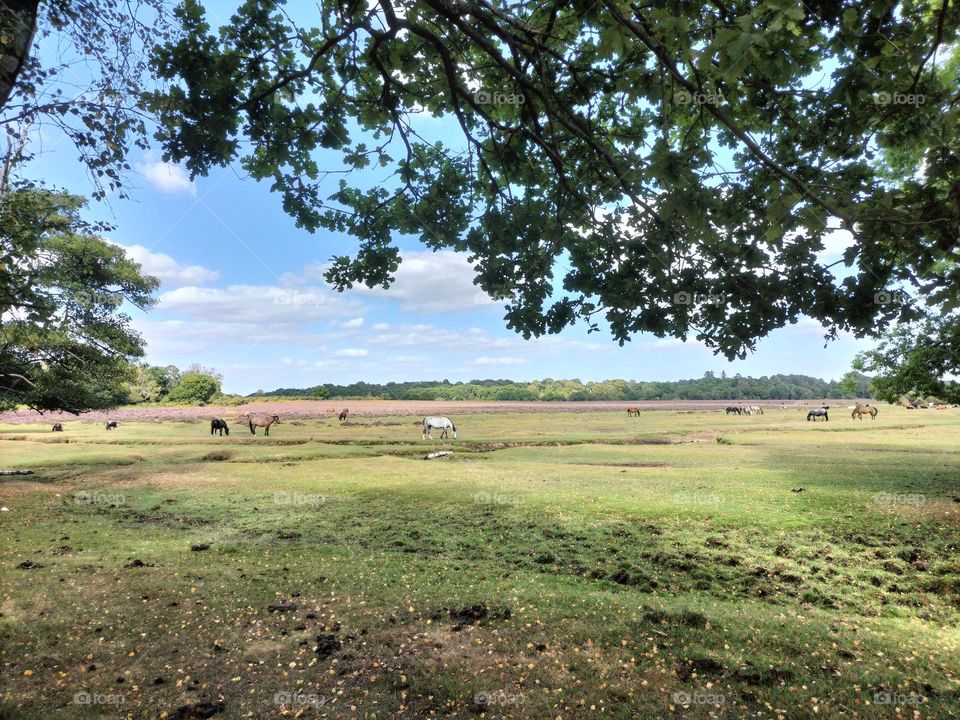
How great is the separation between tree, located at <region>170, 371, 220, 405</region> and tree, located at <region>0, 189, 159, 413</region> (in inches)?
1936

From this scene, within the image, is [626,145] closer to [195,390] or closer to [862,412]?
[862,412]

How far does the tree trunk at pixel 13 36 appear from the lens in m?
5.58

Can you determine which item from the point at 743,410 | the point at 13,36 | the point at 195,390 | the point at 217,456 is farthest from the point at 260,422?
the point at 743,410

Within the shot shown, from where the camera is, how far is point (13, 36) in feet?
18.6

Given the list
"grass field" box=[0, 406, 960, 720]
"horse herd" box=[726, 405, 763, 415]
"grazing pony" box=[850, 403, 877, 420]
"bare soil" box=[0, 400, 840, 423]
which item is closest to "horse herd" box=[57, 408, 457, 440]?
"bare soil" box=[0, 400, 840, 423]

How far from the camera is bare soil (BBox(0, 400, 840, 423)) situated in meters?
54.1

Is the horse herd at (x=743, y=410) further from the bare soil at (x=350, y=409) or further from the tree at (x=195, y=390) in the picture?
the tree at (x=195, y=390)

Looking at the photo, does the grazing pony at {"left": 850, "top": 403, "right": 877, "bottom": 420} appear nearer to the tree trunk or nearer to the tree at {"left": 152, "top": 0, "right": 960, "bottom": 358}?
the tree at {"left": 152, "top": 0, "right": 960, "bottom": 358}

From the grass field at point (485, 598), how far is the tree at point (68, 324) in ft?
29.0

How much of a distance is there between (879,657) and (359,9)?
12.9 m

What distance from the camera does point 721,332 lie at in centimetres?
752

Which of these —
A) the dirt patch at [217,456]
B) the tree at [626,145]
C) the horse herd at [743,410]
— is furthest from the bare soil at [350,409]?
the tree at [626,145]

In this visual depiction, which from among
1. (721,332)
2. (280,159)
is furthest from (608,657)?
(280,159)

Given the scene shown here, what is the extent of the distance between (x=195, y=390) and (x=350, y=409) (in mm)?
30184
